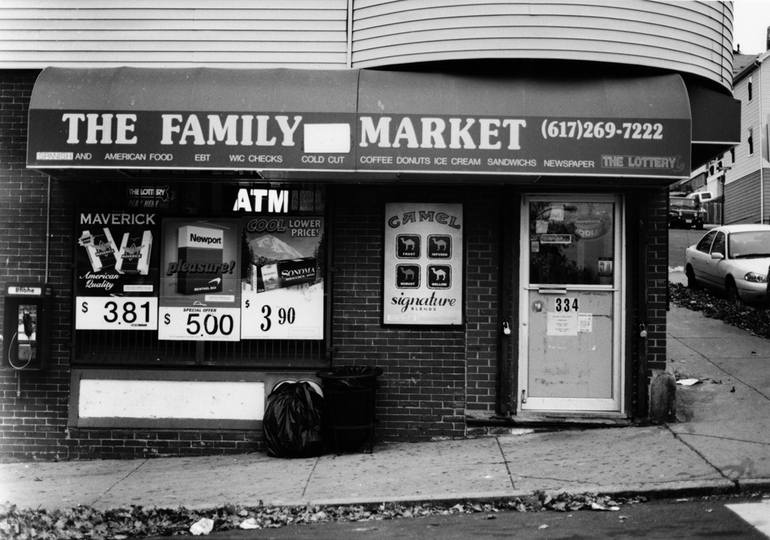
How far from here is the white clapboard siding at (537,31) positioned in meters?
7.37

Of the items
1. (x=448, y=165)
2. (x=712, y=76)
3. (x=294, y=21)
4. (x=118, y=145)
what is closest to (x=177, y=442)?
(x=118, y=145)

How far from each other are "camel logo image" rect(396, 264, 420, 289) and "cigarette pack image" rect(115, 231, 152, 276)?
2.67 metres

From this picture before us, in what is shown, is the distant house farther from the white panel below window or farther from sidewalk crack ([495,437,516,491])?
the white panel below window

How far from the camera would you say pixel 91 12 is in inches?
319

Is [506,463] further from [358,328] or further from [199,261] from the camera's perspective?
[199,261]

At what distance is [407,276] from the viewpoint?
8070mm

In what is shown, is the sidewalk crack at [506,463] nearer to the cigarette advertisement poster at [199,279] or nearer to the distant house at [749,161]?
the cigarette advertisement poster at [199,279]

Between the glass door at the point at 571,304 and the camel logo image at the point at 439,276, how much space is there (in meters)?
0.78

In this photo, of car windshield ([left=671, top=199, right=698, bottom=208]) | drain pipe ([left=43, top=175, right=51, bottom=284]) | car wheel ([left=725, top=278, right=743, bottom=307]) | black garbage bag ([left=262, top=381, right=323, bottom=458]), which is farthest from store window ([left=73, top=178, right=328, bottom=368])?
car windshield ([left=671, top=199, right=698, bottom=208])

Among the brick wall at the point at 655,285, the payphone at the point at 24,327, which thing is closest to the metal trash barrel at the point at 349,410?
the brick wall at the point at 655,285

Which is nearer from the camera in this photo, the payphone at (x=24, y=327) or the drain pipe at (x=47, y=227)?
the payphone at (x=24, y=327)

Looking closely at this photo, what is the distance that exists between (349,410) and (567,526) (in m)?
2.69

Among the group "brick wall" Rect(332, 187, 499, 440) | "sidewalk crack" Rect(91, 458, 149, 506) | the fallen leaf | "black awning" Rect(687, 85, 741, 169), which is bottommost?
"sidewalk crack" Rect(91, 458, 149, 506)

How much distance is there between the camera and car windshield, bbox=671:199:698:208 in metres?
33.5
